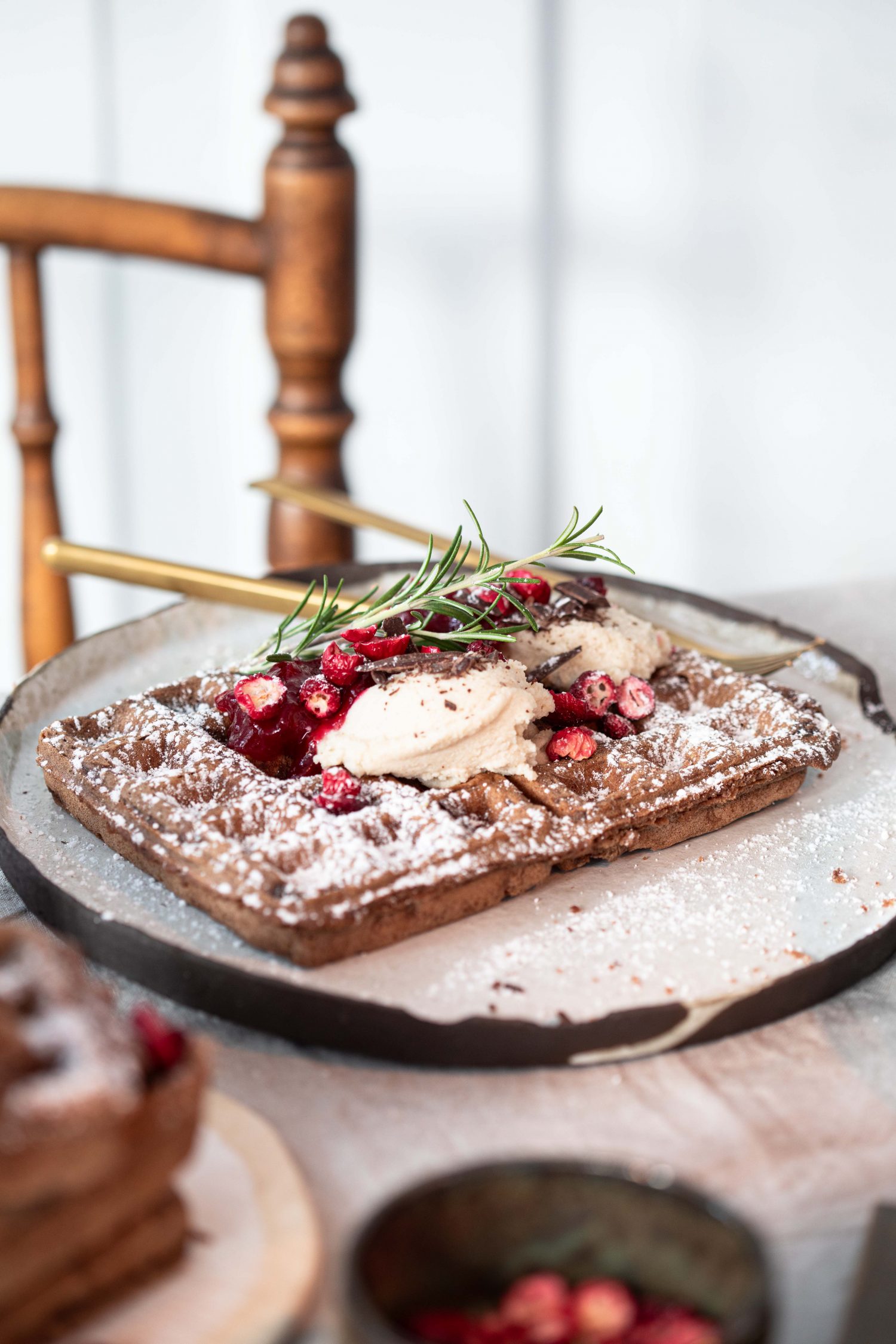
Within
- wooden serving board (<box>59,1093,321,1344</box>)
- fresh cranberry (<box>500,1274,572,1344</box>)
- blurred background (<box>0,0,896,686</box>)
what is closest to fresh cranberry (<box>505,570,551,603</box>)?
wooden serving board (<box>59,1093,321,1344</box>)

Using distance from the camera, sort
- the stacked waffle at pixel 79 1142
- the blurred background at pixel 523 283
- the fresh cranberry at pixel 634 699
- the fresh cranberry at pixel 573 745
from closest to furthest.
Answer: the stacked waffle at pixel 79 1142, the fresh cranberry at pixel 573 745, the fresh cranberry at pixel 634 699, the blurred background at pixel 523 283

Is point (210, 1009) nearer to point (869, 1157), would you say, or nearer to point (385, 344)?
point (869, 1157)

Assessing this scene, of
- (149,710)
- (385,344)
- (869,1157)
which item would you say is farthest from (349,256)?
(869,1157)

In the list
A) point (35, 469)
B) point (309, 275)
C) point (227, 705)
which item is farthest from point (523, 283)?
point (227, 705)

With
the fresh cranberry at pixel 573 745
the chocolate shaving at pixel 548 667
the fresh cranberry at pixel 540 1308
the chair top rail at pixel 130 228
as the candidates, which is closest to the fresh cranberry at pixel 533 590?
the chocolate shaving at pixel 548 667

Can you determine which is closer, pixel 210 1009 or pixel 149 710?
pixel 210 1009

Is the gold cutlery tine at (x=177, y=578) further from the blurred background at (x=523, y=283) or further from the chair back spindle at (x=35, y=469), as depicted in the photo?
the blurred background at (x=523, y=283)
